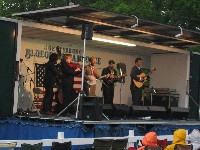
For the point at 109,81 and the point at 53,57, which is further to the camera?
the point at 109,81

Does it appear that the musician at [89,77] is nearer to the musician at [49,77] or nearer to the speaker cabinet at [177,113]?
the musician at [49,77]

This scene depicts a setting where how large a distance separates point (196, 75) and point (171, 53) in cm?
126

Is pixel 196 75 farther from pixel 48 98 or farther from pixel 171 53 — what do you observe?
pixel 48 98

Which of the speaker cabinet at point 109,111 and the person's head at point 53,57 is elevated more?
the person's head at point 53,57

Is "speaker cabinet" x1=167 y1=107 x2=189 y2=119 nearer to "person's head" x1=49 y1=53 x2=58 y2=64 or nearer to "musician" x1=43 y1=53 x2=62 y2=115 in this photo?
"musician" x1=43 y1=53 x2=62 y2=115

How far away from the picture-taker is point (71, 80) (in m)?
15.0

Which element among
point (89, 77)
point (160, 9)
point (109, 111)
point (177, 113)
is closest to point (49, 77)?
point (89, 77)

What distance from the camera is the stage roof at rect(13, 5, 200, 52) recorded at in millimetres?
13945

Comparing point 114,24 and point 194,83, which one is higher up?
point 114,24

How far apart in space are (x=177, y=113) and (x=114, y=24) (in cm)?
431

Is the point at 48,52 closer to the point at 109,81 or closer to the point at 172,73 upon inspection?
the point at 109,81

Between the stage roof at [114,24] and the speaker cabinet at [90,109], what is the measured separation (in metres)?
2.17

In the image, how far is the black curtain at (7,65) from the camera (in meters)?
13.5

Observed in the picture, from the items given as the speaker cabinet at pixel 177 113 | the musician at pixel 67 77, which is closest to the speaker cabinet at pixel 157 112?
the speaker cabinet at pixel 177 113
